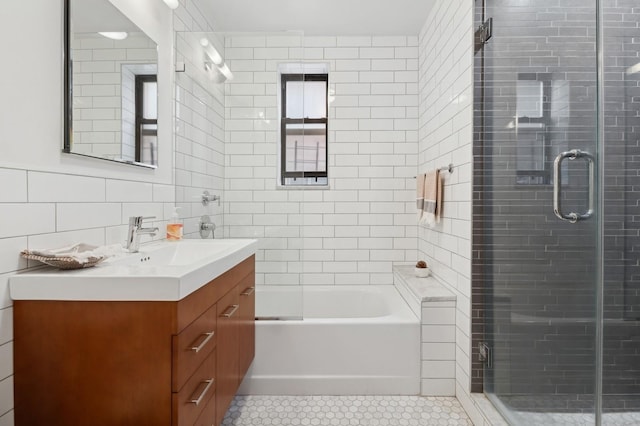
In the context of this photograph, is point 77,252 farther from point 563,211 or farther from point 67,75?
point 563,211

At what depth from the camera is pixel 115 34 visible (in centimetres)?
160

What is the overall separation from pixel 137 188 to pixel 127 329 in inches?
39.9

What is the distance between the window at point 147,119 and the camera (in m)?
1.82

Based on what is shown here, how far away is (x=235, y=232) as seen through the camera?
243 cm

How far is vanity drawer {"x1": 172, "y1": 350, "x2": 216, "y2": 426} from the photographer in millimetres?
1021

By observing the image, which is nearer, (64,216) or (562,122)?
(64,216)

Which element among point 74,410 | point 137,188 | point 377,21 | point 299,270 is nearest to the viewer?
point 74,410

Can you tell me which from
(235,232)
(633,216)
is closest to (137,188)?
(235,232)

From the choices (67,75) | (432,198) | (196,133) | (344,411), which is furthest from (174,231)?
(432,198)

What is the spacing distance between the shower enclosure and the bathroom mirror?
1.89 m

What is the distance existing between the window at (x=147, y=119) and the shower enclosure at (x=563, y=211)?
1.89 m

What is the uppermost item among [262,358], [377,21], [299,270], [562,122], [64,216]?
[377,21]

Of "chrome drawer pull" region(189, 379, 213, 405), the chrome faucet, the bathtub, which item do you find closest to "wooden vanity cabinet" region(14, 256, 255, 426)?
"chrome drawer pull" region(189, 379, 213, 405)

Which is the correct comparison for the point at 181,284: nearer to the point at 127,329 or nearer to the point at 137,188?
the point at 127,329
